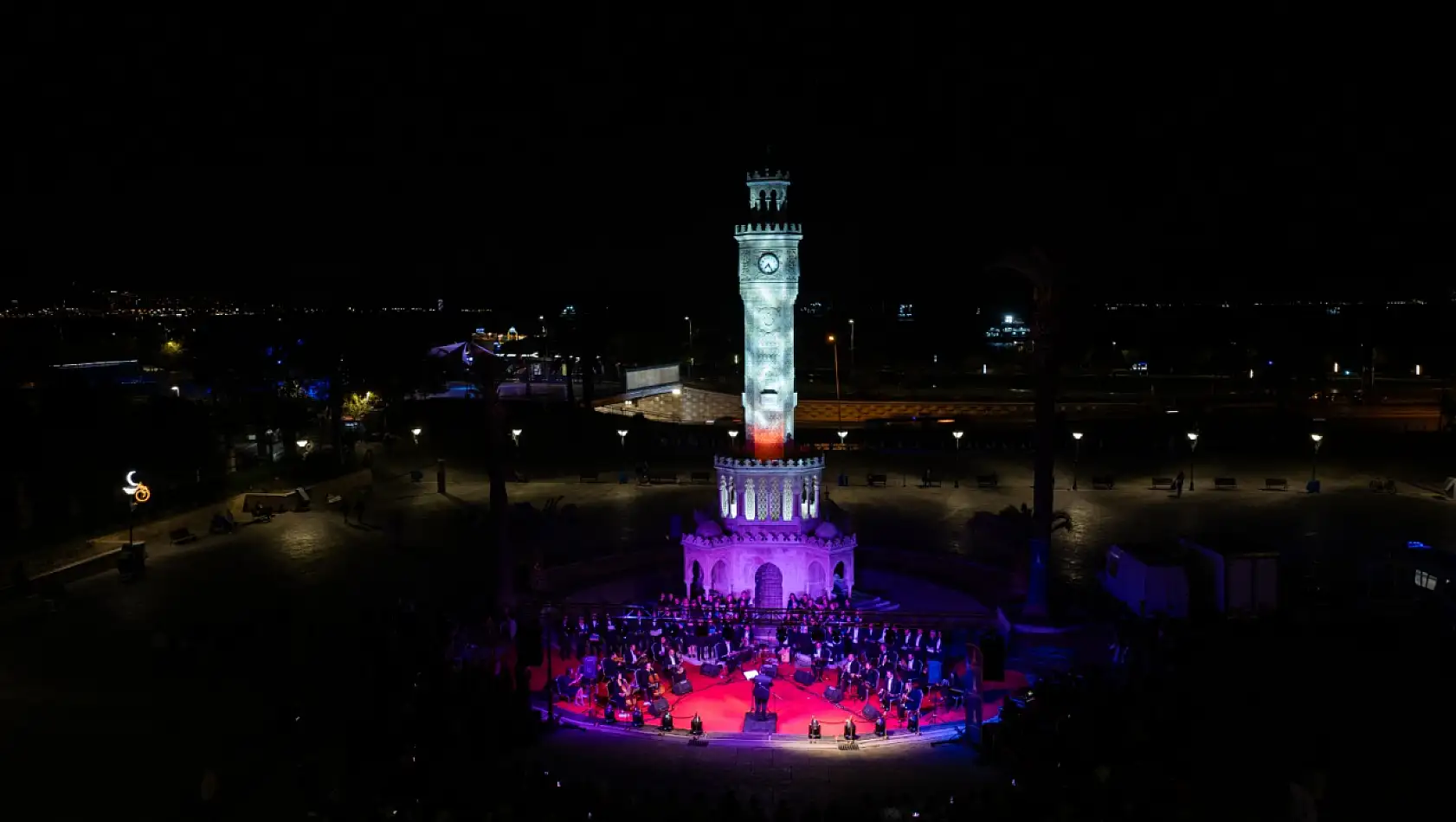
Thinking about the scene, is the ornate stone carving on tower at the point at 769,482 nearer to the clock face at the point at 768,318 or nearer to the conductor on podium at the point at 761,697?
the clock face at the point at 768,318

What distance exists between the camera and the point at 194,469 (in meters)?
43.3

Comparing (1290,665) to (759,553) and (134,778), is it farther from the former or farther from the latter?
(134,778)

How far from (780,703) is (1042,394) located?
32.2 ft

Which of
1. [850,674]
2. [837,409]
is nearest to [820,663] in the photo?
[850,674]

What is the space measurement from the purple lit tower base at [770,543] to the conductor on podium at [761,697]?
7.10 metres

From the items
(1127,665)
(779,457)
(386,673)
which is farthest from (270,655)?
(1127,665)

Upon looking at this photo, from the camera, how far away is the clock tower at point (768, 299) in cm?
2998

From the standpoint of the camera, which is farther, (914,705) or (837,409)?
(837,409)

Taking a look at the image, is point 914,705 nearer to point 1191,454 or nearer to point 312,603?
point 312,603

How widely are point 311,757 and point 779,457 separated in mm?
16326

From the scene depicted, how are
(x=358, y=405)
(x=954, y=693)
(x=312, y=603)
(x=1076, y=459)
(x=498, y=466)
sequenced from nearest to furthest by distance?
1. (x=954, y=693)
2. (x=498, y=466)
3. (x=312, y=603)
4. (x=1076, y=459)
5. (x=358, y=405)

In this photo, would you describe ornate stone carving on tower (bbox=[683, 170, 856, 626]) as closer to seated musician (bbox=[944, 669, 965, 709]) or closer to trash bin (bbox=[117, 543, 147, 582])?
seated musician (bbox=[944, 669, 965, 709])

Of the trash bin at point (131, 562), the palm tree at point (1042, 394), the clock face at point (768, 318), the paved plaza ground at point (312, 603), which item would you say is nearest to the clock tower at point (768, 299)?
the clock face at point (768, 318)

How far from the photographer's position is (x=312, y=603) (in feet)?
92.5
